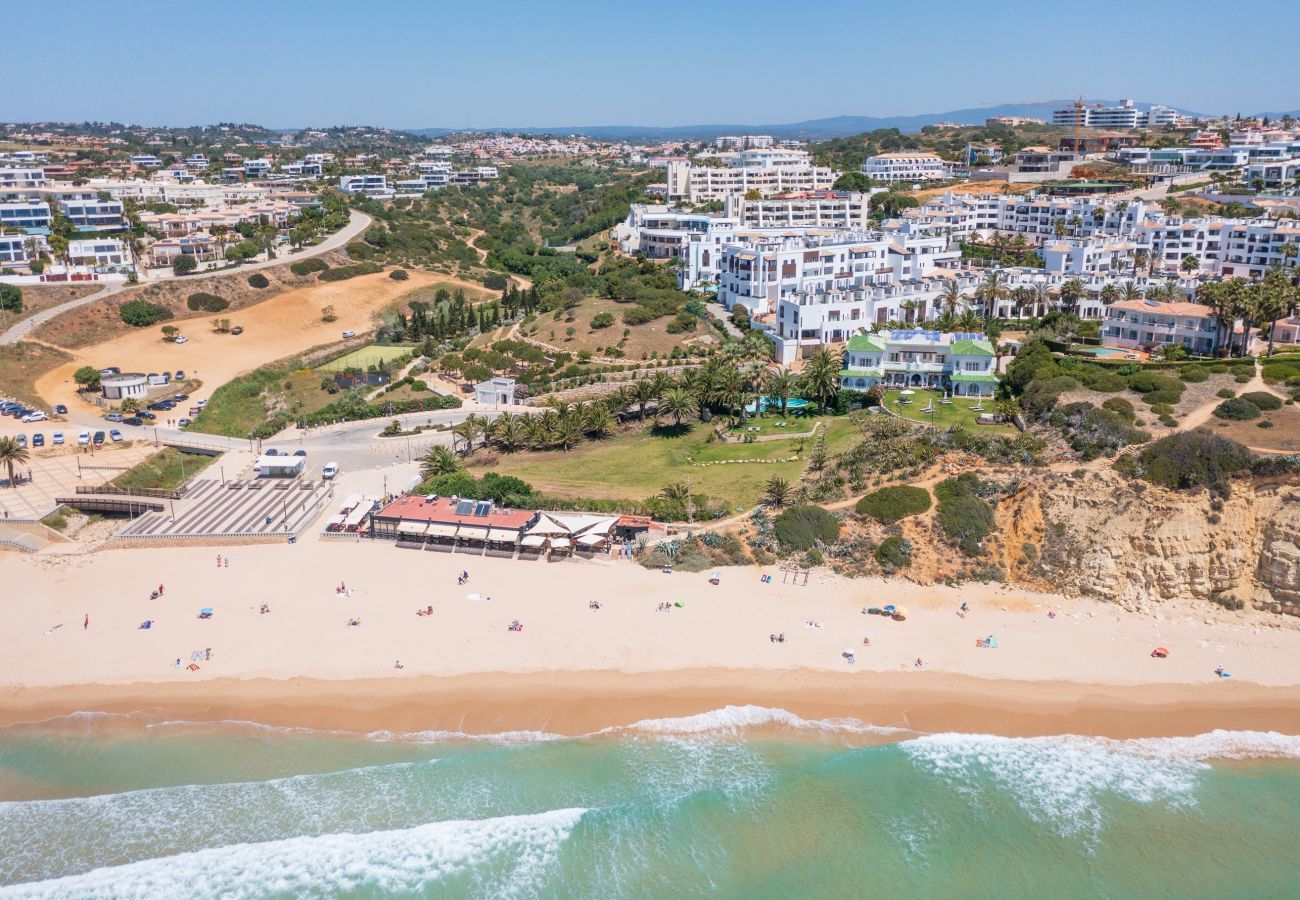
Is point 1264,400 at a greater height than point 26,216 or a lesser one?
lesser

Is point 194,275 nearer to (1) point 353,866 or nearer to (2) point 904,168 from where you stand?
(1) point 353,866

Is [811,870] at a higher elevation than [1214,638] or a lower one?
lower

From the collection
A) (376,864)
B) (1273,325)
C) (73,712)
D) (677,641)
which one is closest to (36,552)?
(73,712)

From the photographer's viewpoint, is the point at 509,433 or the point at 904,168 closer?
the point at 509,433

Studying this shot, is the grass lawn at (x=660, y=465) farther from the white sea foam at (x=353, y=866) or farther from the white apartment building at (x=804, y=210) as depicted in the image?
the white apartment building at (x=804, y=210)

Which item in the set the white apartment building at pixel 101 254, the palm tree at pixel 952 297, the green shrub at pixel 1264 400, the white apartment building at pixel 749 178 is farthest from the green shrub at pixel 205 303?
the green shrub at pixel 1264 400

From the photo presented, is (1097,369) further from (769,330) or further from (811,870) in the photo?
(811,870)

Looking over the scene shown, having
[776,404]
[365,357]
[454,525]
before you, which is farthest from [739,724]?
[365,357]
